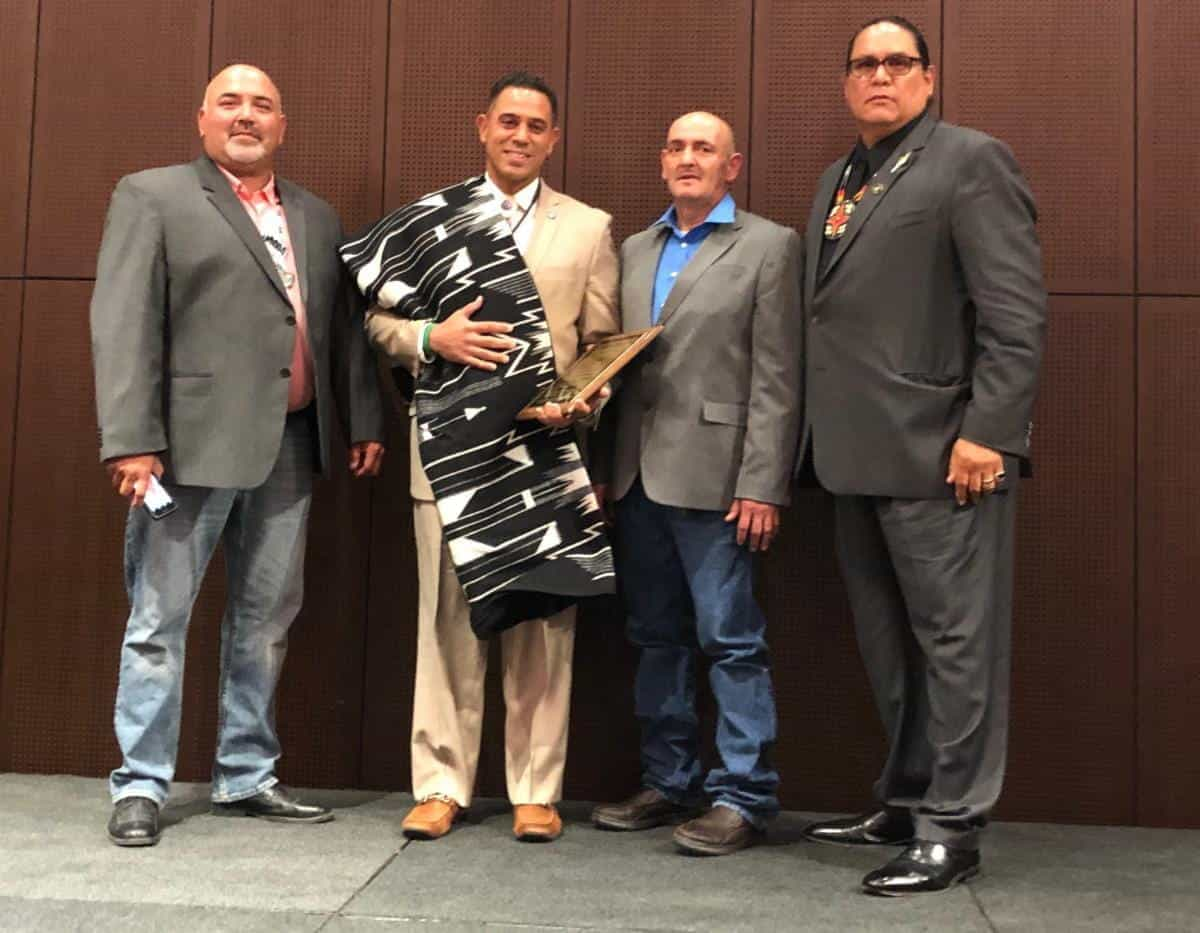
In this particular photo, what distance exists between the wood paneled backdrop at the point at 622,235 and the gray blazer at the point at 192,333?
57 cm

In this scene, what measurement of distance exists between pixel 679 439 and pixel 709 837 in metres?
0.88

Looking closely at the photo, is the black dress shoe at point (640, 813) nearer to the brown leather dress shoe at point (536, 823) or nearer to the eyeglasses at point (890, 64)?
the brown leather dress shoe at point (536, 823)

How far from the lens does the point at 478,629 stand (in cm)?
278

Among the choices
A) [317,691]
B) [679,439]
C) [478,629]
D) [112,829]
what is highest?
[679,439]

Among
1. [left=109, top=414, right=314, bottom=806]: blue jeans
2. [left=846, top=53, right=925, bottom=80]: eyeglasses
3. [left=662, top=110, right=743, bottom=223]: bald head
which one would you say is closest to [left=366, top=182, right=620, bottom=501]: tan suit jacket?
[left=662, top=110, right=743, bottom=223]: bald head

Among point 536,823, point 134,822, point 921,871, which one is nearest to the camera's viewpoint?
point 921,871

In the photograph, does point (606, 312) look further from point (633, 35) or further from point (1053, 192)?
point (1053, 192)

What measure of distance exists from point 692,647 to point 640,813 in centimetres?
41

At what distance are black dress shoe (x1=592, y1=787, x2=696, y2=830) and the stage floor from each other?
36mm

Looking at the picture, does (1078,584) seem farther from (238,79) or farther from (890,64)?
(238,79)

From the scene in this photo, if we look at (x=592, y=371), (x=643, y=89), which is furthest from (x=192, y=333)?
(x=643, y=89)

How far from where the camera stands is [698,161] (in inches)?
113

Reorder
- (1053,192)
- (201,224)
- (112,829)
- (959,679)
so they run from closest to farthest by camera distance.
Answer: (959,679) → (112,829) → (201,224) → (1053,192)

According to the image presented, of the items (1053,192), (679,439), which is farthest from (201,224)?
(1053,192)
